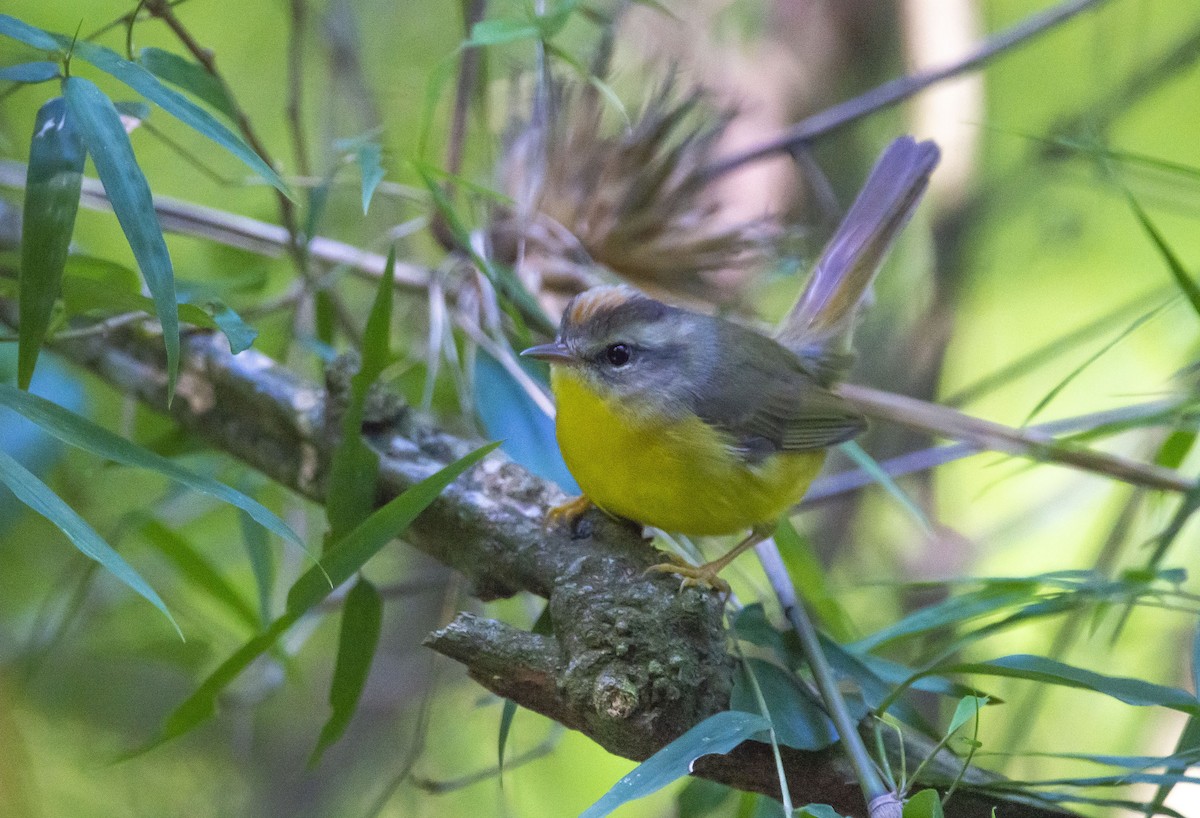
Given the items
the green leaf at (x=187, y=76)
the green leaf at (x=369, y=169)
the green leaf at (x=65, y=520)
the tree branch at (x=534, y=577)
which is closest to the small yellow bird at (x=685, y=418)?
the tree branch at (x=534, y=577)

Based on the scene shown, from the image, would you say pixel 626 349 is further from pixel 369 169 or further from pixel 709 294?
pixel 709 294

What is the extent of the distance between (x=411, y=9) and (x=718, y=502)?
10.1 feet

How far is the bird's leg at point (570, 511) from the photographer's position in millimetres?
1802

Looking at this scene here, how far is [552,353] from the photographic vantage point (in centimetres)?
203

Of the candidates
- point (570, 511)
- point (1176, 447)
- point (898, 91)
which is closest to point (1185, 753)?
point (1176, 447)

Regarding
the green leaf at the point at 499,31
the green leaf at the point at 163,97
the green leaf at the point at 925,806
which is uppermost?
the green leaf at the point at 499,31

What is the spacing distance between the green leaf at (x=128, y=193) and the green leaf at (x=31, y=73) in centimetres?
10

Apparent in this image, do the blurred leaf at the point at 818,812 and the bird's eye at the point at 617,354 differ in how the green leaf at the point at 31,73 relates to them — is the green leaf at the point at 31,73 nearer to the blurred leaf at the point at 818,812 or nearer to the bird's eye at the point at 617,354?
the bird's eye at the point at 617,354

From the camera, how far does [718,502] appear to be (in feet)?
6.49

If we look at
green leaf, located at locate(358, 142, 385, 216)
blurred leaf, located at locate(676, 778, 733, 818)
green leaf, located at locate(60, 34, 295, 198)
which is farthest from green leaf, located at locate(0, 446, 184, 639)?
blurred leaf, located at locate(676, 778, 733, 818)

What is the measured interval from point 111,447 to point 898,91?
2271 mm

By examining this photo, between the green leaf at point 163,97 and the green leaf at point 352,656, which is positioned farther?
the green leaf at point 352,656

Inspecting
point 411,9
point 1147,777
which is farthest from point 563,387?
point 411,9

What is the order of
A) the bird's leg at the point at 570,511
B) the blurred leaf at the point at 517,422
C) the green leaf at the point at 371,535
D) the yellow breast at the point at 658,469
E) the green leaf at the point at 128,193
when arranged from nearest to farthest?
the green leaf at the point at 128,193, the green leaf at the point at 371,535, the bird's leg at the point at 570,511, the yellow breast at the point at 658,469, the blurred leaf at the point at 517,422
